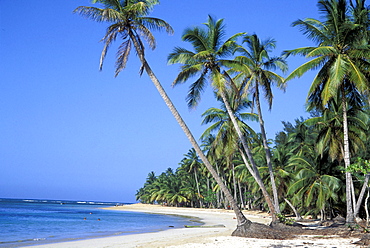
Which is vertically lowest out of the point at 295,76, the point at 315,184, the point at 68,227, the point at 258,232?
the point at 68,227

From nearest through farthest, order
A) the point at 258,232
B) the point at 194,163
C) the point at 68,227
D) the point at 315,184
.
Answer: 1. the point at 258,232
2. the point at 315,184
3. the point at 68,227
4. the point at 194,163

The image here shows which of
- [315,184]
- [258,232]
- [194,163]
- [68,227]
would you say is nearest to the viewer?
[258,232]

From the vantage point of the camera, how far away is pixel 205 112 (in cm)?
2327

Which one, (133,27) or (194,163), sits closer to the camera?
(133,27)

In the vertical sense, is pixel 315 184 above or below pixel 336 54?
below

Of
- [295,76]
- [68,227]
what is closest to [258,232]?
[295,76]

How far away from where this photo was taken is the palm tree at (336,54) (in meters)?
14.8

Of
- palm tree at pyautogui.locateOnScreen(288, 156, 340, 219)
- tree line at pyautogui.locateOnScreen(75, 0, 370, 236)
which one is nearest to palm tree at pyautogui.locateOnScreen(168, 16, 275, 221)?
tree line at pyautogui.locateOnScreen(75, 0, 370, 236)

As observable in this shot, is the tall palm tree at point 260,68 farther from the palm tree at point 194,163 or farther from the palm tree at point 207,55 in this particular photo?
the palm tree at point 194,163

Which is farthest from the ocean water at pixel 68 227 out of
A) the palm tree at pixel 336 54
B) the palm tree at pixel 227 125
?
the palm tree at pixel 336 54

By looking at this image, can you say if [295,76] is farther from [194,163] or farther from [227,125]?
[194,163]

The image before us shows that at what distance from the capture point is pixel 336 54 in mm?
15734

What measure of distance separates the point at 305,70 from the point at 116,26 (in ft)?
28.3

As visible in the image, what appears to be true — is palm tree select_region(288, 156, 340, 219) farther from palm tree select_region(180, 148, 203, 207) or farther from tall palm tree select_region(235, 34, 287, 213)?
palm tree select_region(180, 148, 203, 207)
